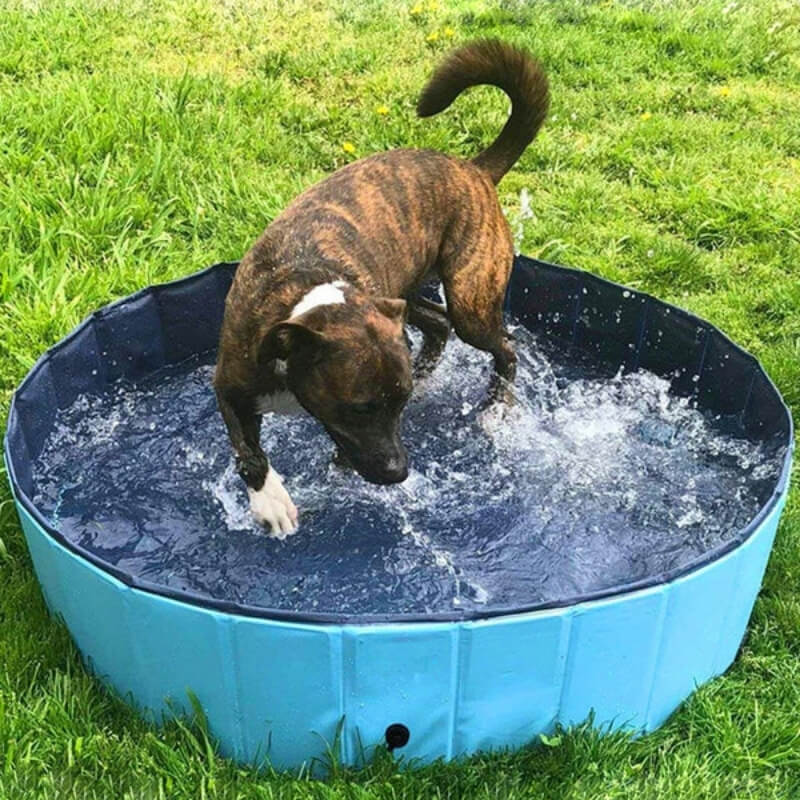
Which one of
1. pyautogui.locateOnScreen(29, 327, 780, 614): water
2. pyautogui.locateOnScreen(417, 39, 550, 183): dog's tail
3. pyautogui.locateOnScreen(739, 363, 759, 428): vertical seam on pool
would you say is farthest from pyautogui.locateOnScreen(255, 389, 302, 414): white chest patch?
pyautogui.locateOnScreen(739, 363, 759, 428): vertical seam on pool

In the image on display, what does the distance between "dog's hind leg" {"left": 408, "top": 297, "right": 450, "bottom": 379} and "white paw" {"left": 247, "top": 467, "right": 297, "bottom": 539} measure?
1.22 m

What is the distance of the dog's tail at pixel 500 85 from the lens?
13.4 ft

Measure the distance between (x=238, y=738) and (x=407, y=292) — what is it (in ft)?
6.28

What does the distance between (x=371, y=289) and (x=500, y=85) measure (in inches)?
43.5

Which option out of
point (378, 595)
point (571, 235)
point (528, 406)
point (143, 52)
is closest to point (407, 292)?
point (528, 406)

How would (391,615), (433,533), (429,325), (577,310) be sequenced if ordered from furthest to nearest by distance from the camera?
(577,310), (429,325), (433,533), (391,615)

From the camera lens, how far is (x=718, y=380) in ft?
15.0

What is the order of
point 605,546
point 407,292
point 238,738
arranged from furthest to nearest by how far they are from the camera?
point 407,292, point 605,546, point 238,738

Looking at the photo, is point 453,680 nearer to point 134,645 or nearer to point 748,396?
point 134,645

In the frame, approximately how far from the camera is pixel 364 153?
6.28 metres

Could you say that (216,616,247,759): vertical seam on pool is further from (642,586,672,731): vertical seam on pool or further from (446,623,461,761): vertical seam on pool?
(642,586,672,731): vertical seam on pool

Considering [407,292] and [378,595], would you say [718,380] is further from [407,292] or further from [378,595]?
[378,595]

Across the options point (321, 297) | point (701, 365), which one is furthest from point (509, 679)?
point (701, 365)

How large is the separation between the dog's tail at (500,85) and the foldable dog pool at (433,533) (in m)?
0.78
